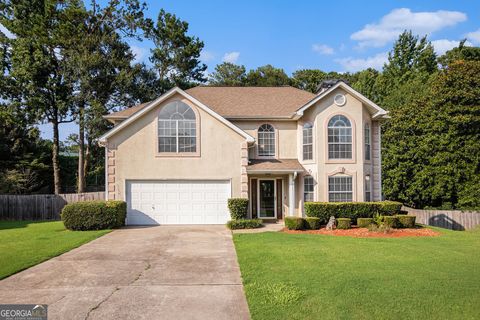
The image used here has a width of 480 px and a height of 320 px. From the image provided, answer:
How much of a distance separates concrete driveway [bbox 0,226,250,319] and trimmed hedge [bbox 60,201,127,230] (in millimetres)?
3563

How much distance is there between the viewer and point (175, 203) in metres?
17.4

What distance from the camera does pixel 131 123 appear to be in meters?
17.4

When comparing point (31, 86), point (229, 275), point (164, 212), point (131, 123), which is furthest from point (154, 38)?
point (229, 275)

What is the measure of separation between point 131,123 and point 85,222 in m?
5.13

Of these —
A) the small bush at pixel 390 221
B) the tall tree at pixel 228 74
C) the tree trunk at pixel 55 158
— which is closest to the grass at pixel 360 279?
the small bush at pixel 390 221

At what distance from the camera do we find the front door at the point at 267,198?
1928 centimetres

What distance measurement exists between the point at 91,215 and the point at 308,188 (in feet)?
34.6

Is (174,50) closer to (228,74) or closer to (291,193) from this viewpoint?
(228,74)

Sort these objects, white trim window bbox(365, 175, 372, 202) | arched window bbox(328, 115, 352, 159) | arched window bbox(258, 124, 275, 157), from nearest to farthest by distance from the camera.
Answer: arched window bbox(328, 115, 352, 159)
white trim window bbox(365, 175, 372, 202)
arched window bbox(258, 124, 275, 157)

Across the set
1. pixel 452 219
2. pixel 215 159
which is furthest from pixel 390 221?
pixel 215 159

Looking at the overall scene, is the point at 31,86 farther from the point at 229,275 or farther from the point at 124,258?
the point at 229,275

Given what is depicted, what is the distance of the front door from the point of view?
19.3 m

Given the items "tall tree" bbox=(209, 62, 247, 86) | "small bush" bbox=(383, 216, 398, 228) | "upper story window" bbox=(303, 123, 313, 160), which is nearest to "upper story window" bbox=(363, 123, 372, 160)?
"upper story window" bbox=(303, 123, 313, 160)

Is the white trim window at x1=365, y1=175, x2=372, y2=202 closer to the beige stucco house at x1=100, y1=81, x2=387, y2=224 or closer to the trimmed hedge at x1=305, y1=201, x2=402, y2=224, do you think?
the beige stucco house at x1=100, y1=81, x2=387, y2=224
